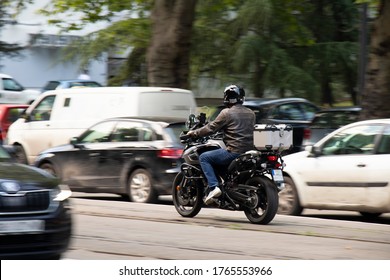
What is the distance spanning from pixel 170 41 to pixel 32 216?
13.9m

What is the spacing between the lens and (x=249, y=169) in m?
12.4

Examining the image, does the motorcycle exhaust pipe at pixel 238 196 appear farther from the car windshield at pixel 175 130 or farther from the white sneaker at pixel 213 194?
the car windshield at pixel 175 130

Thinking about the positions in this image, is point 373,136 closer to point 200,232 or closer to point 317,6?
A: point 200,232

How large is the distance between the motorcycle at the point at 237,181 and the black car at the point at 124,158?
224 centimetres

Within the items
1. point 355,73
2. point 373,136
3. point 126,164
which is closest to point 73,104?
point 126,164

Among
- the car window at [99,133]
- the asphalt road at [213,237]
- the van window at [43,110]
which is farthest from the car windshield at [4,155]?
the van window at [43,110]

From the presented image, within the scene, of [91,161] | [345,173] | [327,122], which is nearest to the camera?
[345,173]

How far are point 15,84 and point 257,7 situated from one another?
423 inches

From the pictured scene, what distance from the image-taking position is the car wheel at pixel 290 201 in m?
14.3

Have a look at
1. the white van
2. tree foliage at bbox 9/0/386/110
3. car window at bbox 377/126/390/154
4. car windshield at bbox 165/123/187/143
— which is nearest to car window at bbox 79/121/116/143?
car windshield at bbox 165/123/187/143

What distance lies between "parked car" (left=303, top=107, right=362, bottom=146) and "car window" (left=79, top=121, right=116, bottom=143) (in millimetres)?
4304

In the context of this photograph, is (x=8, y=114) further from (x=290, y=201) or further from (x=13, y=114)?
(x=290, y=201)

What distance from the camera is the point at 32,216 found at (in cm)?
814

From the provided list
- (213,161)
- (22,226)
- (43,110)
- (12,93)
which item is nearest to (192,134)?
(213,161)
